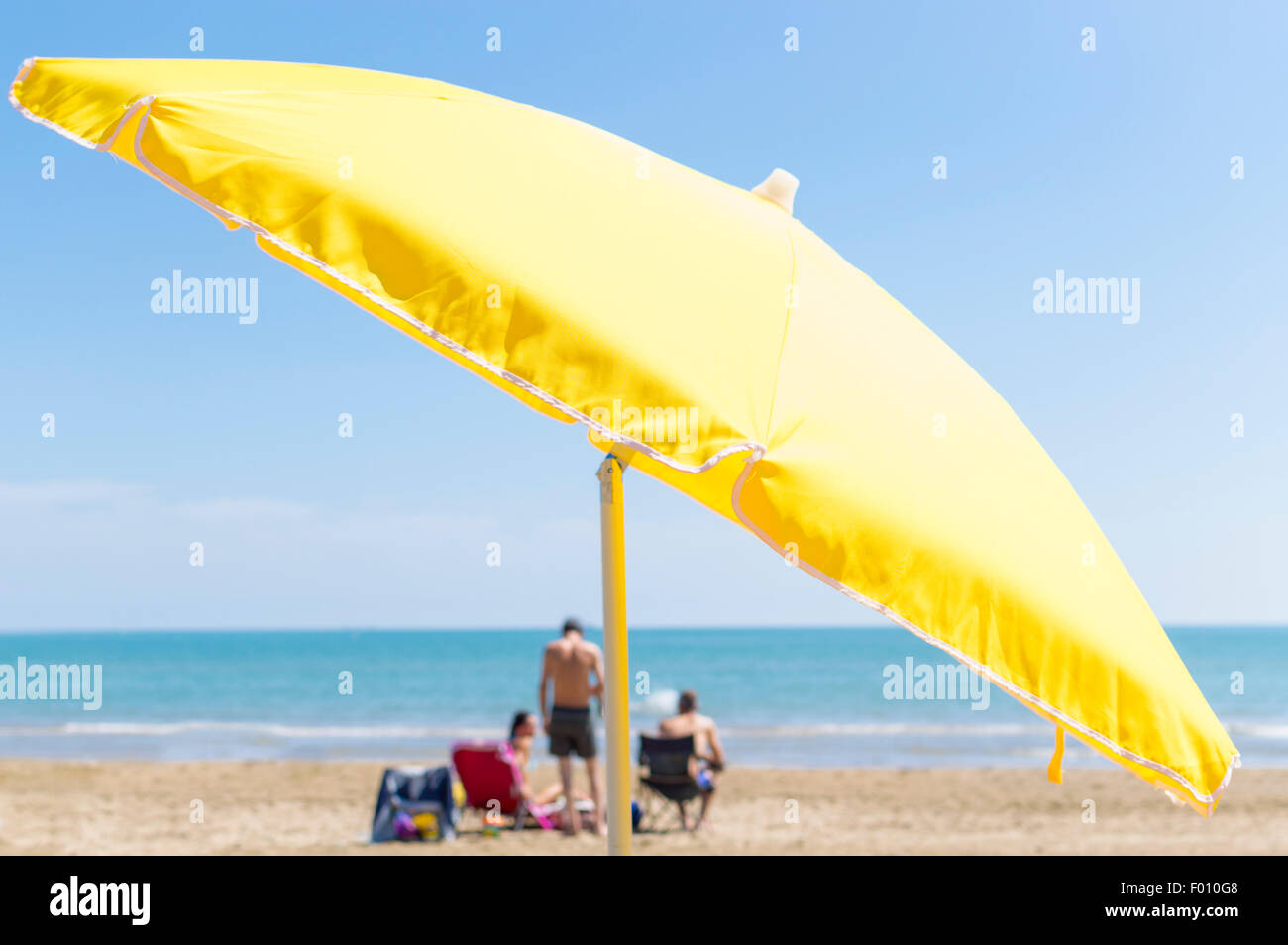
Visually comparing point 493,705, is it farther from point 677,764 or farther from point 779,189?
point 779,189

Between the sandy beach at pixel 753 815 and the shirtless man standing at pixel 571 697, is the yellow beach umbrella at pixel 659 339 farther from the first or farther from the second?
the sandy beach at pixel 753 815

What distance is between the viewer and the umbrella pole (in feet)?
7.63

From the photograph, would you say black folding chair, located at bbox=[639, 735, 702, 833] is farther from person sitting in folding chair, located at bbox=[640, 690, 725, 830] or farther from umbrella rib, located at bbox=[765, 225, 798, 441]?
umbrella rib, located at bbox=[765, 225, 798, 441]

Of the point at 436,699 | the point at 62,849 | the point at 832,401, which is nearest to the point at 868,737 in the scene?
the point at 62,849

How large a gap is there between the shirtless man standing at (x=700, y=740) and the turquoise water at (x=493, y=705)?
3096 mm

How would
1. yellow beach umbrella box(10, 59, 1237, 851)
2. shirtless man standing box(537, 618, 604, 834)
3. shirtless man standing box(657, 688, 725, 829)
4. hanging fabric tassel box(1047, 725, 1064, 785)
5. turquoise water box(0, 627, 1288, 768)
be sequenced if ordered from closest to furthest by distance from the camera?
yellow beach umbrella box(10, 59, 1237, 851)
hanging fabric tassel box(1047, 725, 1064, 785)
shirtless man standing box(537, 618, 604, 834)
shirtless man standing box(657, 688, 725, 829)
turquoise water box(0, 627, 1288, 768)

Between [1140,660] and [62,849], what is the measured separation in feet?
35.1

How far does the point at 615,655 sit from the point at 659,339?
787 mm

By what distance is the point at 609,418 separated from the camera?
5.82 ft

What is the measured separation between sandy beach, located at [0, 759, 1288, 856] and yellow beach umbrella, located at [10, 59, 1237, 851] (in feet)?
25.9

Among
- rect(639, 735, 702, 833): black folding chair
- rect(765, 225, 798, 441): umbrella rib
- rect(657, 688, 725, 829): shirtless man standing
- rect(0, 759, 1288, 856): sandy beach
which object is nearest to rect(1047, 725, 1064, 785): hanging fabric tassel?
rect(765, 225, 798, 441): umbrella rib

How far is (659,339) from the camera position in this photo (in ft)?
6.17
